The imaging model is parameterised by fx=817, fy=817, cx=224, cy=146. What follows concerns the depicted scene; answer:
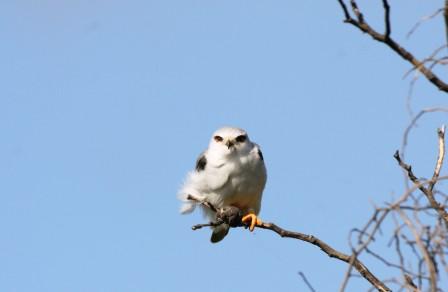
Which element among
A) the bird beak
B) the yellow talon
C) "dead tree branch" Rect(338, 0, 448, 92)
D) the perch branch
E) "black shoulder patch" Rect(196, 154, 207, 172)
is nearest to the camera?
"dead tree branch" Rect(338, 0, 448, 92)

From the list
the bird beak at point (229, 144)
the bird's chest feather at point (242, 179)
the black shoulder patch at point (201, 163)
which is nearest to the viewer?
the bird's chest feather at point (242, 179)

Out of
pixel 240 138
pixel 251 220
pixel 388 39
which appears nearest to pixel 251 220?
pixel 251 220

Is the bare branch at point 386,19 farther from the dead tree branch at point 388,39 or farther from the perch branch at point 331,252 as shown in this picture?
the perch branch at point 331,252

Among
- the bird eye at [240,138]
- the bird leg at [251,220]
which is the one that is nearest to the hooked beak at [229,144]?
the bird eye at [240,138]

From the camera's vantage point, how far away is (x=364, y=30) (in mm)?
3768

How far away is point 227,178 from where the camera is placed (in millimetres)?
9602

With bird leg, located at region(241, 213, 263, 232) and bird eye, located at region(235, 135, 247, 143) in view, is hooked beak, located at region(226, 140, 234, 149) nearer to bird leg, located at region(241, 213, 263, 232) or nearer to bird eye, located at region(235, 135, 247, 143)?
bird eye, located at region(235, 135, 247, 143)

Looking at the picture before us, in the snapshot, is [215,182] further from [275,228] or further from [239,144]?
[275,228]

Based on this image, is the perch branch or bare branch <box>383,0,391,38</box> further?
A: the perch branch

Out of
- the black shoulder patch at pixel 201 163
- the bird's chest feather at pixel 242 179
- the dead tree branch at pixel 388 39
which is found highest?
the black shoulder patch at pixel 201 163

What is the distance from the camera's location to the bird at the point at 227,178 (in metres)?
9.61

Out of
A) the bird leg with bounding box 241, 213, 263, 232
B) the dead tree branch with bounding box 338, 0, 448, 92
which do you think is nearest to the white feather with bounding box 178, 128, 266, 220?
the bird leg with bounding box 241, 213, 263, 232

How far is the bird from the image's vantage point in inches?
378

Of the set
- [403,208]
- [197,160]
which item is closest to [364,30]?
[403,208]
